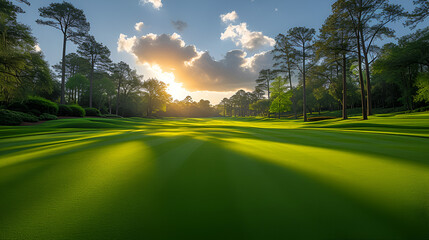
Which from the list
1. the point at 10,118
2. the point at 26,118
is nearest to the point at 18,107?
the point at 26,118

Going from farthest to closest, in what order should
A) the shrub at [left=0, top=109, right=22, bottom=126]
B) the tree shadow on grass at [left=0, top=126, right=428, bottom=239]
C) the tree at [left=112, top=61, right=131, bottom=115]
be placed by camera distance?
1. the tree at [left=112, top=61, right=131, bottom=115]
2. the shrub at [left=0, top=109, right=22, bottom=126]
3. the tree shadow on grass at [left=0, top=126, right=428, bottom=239]

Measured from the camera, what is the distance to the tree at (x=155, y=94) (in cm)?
4531

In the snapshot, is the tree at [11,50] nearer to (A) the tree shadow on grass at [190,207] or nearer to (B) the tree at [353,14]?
(A) the tree shadow on grass at [190,207]

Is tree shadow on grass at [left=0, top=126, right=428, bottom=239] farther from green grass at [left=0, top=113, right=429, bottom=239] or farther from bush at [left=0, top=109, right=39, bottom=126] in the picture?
bush at [left=0, top=109, right=39, bottom=126]

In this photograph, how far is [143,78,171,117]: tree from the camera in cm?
4531

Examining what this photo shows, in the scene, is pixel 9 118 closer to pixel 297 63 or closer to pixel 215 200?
pixel 215 200

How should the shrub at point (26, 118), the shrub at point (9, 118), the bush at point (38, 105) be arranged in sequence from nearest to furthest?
the shrub at point (9, 118), the shrub at point (26, 118), the bush at point (38, 105)

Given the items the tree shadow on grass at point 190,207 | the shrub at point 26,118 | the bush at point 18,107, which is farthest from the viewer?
the bush at point 18,107

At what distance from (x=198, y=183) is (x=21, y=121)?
17928 mm

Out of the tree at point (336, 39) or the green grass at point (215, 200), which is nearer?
the green grass at point (215, 200)

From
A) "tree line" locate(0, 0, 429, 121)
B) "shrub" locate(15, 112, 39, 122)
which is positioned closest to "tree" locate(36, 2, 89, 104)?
"tree line" locate(0, 0, 429, 121)

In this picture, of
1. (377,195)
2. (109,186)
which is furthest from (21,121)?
(377,195)

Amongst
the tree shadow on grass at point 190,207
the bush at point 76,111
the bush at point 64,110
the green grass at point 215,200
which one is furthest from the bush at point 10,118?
the tree shadow on grass at point 190,207

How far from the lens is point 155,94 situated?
4619 cm
